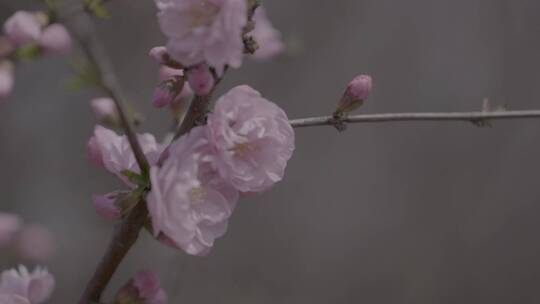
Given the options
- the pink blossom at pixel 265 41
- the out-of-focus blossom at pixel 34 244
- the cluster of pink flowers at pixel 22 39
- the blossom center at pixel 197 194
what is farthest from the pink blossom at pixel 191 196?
the out-of-focus blossom at pixel 34 244

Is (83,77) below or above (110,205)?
above

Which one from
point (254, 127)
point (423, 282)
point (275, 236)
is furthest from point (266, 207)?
point (254, 127)

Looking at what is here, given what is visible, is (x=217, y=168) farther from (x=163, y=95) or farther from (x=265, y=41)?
(x=265, y=41)

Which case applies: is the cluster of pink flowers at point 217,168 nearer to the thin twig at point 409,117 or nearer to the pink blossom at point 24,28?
the thin twig at point 409,117

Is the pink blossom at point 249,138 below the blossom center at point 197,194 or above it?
above

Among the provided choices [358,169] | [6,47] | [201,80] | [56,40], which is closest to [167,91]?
[201,80]

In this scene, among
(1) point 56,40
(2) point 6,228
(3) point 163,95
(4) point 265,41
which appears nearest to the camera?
(3) point 163,95

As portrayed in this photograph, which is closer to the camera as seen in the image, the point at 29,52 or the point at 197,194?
the point at 197,194
